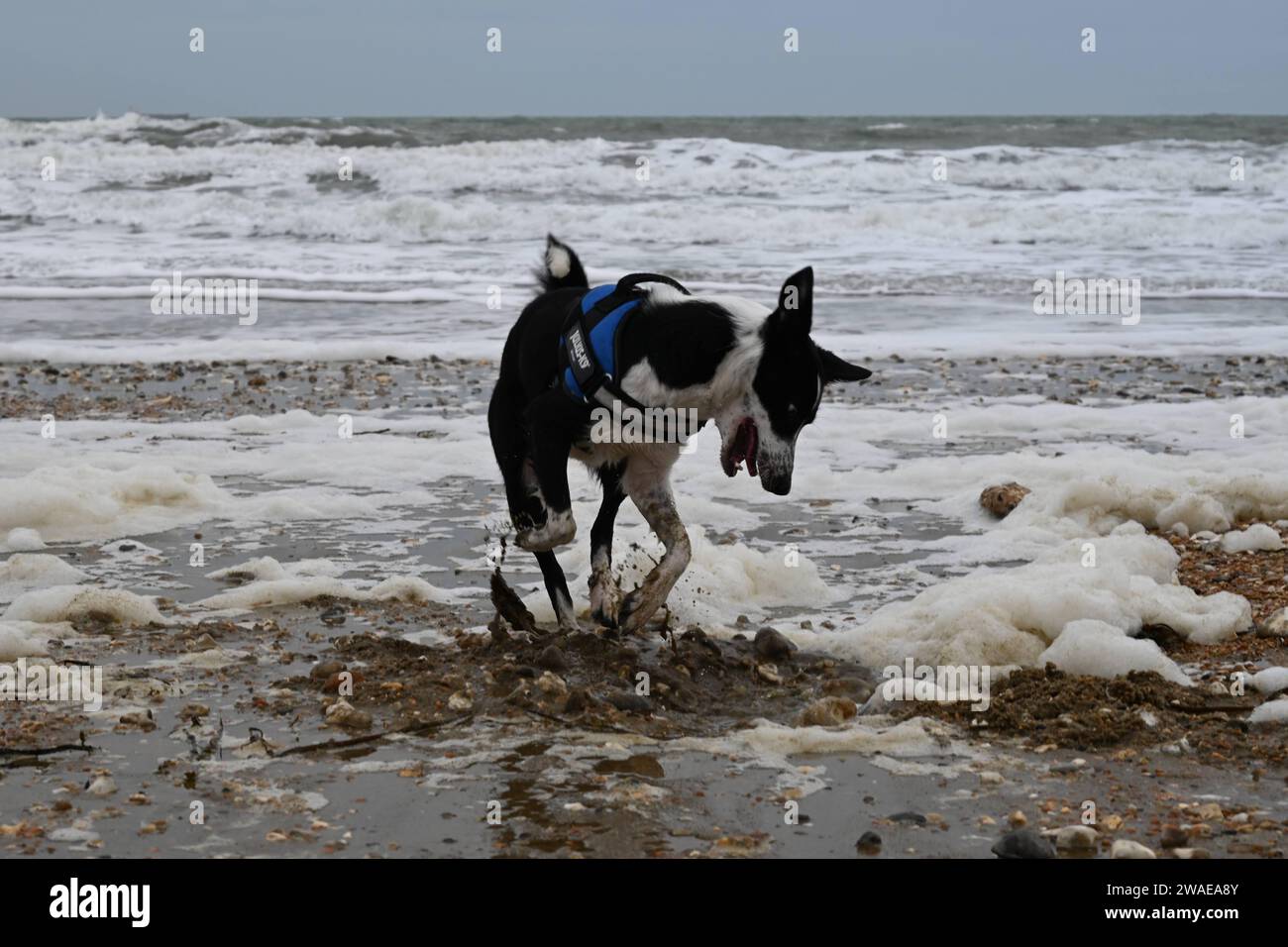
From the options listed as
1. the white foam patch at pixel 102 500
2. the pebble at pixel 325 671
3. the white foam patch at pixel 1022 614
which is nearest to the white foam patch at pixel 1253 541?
the white foam patch at pixel 1022 614

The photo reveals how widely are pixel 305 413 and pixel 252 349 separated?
342 cm

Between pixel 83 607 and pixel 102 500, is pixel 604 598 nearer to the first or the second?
pixel 83 607

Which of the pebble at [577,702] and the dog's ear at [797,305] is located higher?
the dog's ear at [797,305]

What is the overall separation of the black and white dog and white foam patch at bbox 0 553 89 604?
2.04 metres

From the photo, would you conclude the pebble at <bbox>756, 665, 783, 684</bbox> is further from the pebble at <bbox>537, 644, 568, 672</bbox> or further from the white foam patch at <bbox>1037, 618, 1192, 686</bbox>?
the white foam patch at <bbox>1037, 618, 1192, 686</bbox>

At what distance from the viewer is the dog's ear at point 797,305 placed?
432 cm

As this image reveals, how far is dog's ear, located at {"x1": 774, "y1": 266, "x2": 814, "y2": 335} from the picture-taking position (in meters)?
4.32

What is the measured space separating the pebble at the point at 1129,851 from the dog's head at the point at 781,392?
1502mm

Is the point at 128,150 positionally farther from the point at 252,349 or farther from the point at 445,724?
the point at 445,724

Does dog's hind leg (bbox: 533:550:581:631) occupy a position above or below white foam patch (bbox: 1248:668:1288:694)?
above

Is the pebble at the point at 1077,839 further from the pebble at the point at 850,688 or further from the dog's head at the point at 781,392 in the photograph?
the dog's head at the point at 781,392

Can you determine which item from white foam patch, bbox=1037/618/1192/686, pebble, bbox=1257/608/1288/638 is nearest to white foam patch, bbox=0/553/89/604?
white foam patch, bbox=1037/618/1192/686
